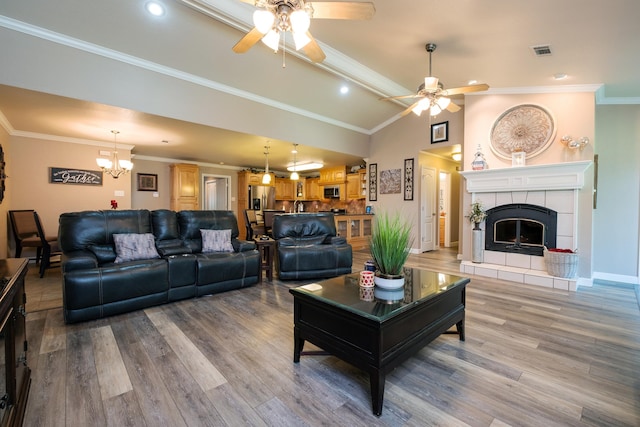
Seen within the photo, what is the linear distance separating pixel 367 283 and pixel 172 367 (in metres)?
1.48

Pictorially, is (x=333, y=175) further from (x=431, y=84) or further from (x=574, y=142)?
(x=574, y=142)

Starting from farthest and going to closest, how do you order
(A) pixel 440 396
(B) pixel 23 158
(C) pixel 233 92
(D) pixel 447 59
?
(B) pixel 23 158, (C) pixel 233 92, (D) pixel 447 59, (A) pixel 440 396

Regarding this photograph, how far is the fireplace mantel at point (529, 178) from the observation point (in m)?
3.86

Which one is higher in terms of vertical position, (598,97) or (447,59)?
(447,59)

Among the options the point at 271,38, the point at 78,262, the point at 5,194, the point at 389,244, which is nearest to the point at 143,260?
the point at 78,262

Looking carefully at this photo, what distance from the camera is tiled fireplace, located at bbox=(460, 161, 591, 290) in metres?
3.93

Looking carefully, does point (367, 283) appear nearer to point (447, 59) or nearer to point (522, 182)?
point (447, 59)

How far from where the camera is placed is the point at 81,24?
3148mm

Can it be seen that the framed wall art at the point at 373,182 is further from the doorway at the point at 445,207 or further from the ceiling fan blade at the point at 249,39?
the ceiling fan blade at the point at 249,39

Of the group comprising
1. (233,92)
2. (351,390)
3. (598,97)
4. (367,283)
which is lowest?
(351,390)

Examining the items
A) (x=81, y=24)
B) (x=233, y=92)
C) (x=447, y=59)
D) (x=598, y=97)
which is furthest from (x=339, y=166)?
(x=81, y=24)

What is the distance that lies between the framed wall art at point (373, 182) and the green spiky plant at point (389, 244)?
18.4 feet

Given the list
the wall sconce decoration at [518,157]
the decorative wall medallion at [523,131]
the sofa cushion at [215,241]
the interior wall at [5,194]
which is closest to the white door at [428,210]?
the decorative wall medallion at [523,131]

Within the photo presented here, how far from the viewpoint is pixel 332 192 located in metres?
9.12
